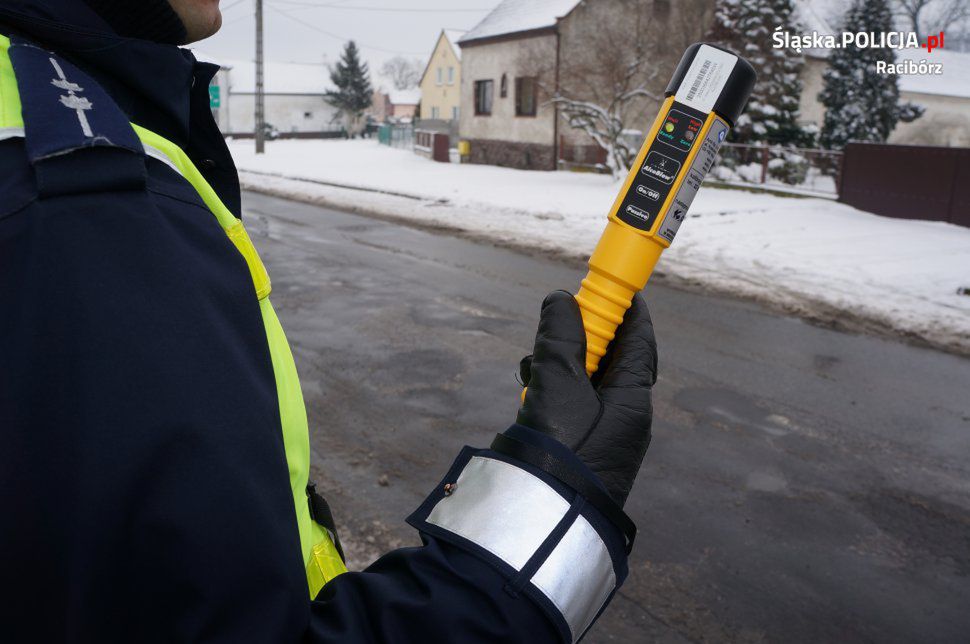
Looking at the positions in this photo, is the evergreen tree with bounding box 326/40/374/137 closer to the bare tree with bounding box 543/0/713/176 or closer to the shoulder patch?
the bare tree with bounding box 543/0/713/176

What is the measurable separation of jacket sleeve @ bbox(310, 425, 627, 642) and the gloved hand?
0.05 meters

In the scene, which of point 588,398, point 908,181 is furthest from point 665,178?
point 908,181

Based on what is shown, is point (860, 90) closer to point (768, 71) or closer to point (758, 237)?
point (768, 71)

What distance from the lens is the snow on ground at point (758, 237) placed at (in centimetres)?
873

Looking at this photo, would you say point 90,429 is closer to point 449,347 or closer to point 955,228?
point 449,347

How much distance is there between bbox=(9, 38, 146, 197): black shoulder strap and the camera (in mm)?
763

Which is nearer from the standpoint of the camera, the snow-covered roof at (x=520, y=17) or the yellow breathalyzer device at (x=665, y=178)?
the yellow breathalyzer device at (x=665, y=178)

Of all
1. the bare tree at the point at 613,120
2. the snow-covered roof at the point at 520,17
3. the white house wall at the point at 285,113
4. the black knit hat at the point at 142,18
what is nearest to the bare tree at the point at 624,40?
the snow-covered roof at the point at 520,17

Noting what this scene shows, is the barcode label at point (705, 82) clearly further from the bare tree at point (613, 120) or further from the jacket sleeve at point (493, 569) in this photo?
the bare tree at point (613, 120)

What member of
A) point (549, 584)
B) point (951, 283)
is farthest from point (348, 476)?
point (951, 283)

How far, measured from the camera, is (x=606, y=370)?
57.7 inches

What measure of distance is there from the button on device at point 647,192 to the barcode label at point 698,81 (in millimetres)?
197

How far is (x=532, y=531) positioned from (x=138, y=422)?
0.50 meters

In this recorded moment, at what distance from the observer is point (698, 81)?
1579mm
